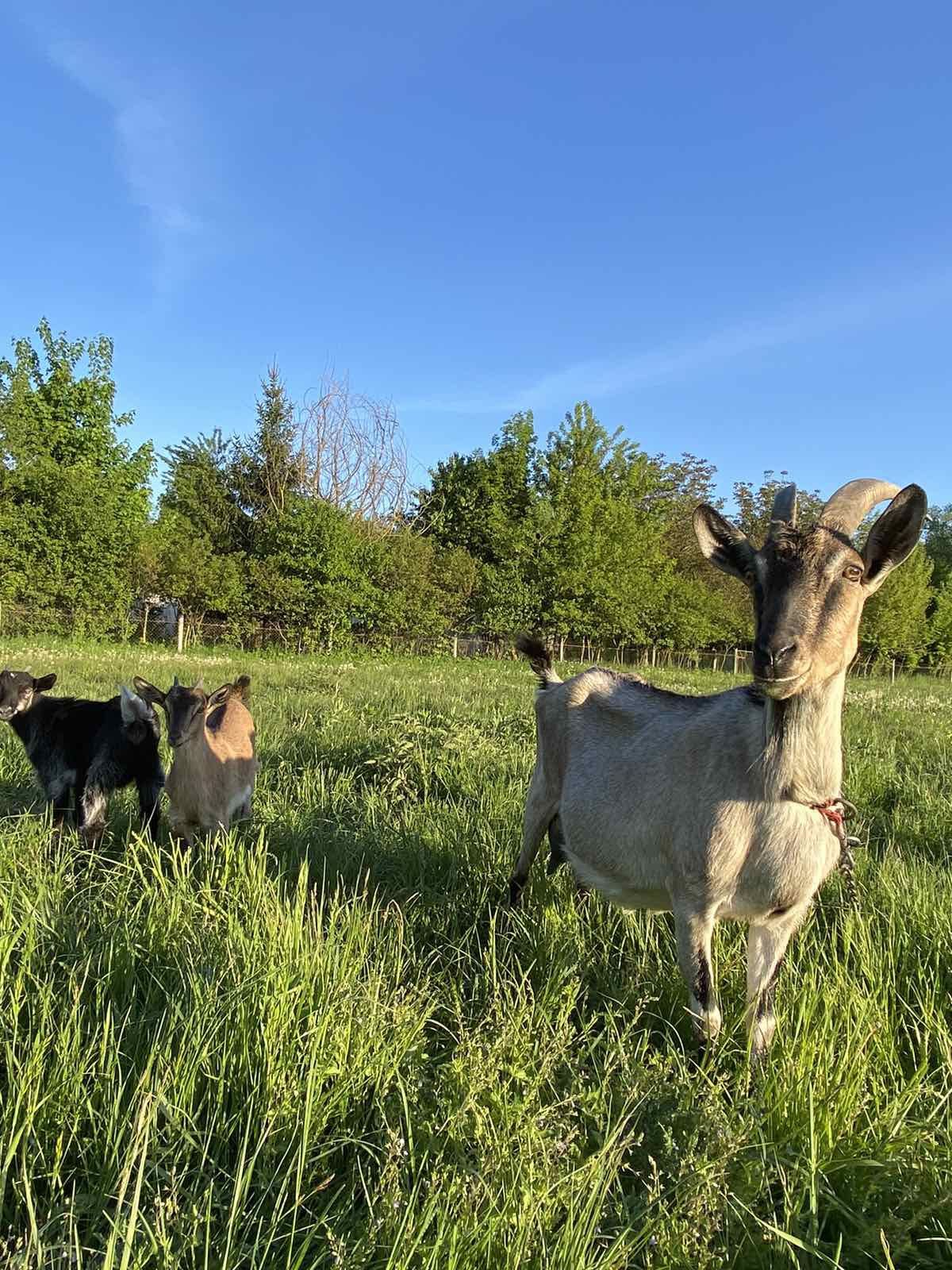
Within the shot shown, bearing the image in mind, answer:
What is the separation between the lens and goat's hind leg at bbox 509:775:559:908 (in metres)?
4.00

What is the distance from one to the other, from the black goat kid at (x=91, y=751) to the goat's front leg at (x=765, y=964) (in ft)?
13.1

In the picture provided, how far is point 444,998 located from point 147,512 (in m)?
34.3

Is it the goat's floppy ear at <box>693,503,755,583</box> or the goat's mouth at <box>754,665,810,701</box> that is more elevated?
the goat's floppy ear at <box>693,503,755,583</box>

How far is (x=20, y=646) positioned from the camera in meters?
17.8

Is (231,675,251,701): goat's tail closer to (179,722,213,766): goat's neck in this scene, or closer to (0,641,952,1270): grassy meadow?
(179,722,213,766): goat's neck

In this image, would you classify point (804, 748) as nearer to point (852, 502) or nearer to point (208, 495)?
point (852, 502)

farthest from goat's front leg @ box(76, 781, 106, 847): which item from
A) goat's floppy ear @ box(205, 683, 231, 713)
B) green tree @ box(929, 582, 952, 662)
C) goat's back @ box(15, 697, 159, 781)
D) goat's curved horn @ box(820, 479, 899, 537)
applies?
green tree @ box(929, 582, 952, 662)

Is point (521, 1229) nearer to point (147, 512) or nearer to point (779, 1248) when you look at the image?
point (779, 1248)

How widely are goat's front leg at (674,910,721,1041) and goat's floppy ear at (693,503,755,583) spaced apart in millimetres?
1241

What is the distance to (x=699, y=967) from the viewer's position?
105 inches

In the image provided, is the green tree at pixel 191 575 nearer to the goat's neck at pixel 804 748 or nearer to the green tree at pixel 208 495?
the green tree at pixel 208 495

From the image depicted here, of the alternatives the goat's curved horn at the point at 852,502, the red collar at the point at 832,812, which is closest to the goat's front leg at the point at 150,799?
the red collar at the point at 832,812

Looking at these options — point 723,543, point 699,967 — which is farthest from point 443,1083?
point 723,543

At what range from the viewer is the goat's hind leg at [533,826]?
4004 millimetres
